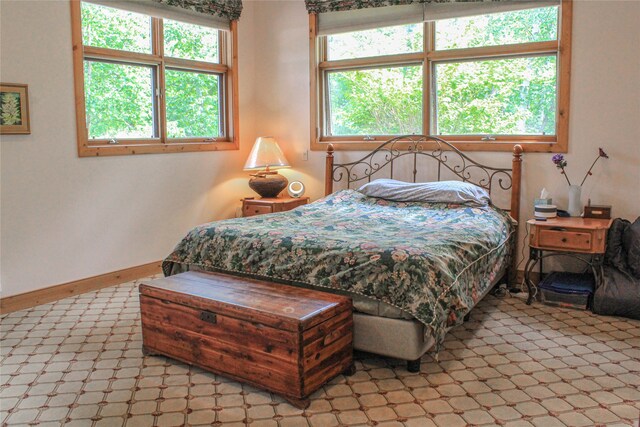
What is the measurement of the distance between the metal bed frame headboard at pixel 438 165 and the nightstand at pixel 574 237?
502 mm

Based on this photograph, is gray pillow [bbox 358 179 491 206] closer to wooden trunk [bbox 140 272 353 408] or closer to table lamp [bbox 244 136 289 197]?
table lamp [bbox 244 136 289 197]

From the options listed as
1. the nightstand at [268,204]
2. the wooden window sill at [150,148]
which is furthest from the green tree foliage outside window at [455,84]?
the wooden window sill at [150,148]

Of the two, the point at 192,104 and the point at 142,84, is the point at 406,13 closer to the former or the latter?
the point at 192,104

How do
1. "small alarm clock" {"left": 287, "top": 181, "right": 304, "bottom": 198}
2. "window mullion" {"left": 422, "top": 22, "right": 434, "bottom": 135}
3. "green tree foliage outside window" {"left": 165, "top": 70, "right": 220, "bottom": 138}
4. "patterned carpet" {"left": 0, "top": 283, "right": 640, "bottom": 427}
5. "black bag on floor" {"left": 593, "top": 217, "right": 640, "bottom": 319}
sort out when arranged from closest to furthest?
"patterned carpet" {"left": 0, "top": 283, "right": 640, "bottom": 427}, "black bag on floor" {"left": 593, "top": 217, "right": 640, "bottom": 319}, "window mullion" {"left": 422, "top": 22, "right": 434, "bottom": 135}, "green tree foliage outside window" {"left": 165, "top": 70, "right": 220, "bottom": 138}, "small alarm clock" {"left": 287, "top": 181, "right": 304, "bottom": 198}

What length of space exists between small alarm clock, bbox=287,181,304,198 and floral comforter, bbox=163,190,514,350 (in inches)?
46.0

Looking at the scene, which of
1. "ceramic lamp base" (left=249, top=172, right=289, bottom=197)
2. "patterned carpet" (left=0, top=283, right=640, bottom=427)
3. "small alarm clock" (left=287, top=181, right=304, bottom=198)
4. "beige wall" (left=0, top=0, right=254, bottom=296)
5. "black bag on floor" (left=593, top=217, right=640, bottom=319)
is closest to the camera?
"patterned carpet" (left=0, top=283, right=640, bottom=427)

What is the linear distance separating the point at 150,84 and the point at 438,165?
265 cm

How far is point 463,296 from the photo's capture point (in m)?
3.05

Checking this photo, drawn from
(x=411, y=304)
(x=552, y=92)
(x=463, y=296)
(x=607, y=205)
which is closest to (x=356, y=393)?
(x=411, y=304)

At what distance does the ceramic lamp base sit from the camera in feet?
17.8

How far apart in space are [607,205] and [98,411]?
3.71 meters

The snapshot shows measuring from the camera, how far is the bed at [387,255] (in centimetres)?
285

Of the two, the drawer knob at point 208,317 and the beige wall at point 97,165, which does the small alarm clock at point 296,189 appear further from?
the drawer knob at point 208,317

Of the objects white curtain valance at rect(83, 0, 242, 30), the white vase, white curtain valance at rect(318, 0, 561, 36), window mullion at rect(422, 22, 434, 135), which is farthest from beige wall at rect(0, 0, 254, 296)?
the white vase
